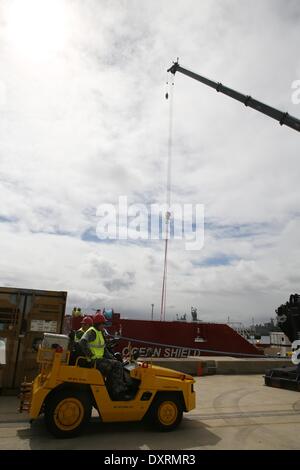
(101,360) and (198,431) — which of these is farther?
(198,431)

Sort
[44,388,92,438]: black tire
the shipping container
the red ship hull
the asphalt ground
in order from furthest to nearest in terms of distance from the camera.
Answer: the red ship hull
the shipping container
[44,388,92,438]: black tire
the asphalt ground

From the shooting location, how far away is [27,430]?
639cm

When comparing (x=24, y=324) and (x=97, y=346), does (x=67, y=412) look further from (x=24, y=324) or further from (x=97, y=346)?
(x=24, y=324)

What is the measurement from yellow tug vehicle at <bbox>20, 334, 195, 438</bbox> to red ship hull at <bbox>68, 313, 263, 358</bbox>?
9.59 m

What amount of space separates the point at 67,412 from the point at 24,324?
12.6ft

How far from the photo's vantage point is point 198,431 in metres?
6.75

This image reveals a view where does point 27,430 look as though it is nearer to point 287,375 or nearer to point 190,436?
point 190,436

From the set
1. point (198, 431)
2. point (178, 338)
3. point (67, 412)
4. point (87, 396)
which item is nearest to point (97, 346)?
point (87, 396)

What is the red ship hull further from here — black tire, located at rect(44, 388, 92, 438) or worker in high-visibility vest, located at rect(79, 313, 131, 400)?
black tire, located at rect(44, 388, 92, 438)

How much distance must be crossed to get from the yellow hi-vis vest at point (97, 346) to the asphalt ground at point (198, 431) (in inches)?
49.1

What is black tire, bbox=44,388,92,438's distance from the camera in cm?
595

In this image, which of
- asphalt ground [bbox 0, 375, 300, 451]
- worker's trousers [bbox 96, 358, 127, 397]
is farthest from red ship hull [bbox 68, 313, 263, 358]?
worker's trousers [bbox 96, 358, 127, 397]

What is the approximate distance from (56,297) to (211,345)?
408 inches
